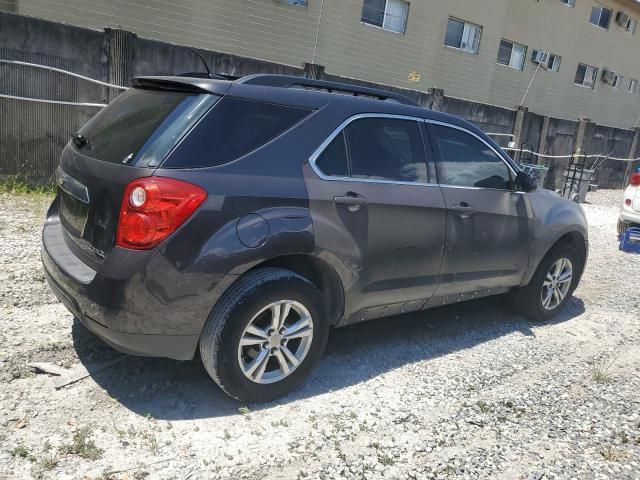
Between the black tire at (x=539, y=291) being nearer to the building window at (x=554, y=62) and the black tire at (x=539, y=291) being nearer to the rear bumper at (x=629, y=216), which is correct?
the rear bumper at (x=629, y=216)

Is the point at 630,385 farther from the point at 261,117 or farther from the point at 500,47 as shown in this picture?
the point at 500,47

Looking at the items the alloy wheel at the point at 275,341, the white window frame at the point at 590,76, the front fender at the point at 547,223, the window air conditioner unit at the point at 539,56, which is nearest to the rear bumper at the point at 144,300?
the alloy wheel at the point at 275,341

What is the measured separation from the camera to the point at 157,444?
2678mm

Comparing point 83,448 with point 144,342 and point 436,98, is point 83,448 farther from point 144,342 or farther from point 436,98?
point 436,98

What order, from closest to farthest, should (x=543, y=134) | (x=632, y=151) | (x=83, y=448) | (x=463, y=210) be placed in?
(x=83, y=448) < (x=463, y=210) < (x=543, y=134) < (x=632, y=151)

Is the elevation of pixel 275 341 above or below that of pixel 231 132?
below

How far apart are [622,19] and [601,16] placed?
120 centimetres

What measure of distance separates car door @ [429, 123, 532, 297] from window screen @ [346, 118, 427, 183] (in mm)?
214

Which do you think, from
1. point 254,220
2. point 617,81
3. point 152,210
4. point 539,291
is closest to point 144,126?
point 152,210

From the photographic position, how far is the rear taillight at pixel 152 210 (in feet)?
8.54

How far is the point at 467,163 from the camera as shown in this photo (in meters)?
4.13

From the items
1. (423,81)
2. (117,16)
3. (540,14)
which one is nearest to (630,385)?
(117,16)

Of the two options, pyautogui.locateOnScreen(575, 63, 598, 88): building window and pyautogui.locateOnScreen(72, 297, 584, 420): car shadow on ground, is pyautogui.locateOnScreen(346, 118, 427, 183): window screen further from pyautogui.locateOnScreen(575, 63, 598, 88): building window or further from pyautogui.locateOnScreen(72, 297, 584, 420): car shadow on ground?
pyautogui.locateOnScreen(575, 63, 598, 88): building window

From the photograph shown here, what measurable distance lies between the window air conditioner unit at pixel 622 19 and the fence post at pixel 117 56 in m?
22.8
